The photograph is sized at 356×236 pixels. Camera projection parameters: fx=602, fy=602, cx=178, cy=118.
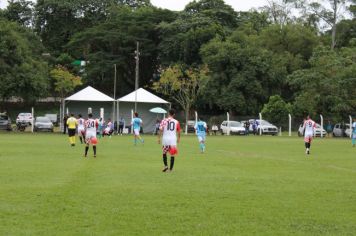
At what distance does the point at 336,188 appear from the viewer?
14234 mm

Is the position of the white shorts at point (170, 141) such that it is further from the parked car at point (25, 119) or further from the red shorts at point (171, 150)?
the parked car at point (25, 119)

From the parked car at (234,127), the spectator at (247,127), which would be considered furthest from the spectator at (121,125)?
the spectator at (247,127)

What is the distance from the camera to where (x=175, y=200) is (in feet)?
38.9

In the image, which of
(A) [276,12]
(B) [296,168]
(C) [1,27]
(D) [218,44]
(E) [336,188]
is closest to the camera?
(E) [336,188]

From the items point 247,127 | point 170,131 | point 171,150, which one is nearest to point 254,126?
point 247,127

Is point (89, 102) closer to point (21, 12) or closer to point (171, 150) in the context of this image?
point (21, 12)

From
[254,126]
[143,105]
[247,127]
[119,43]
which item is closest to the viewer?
[247,127]

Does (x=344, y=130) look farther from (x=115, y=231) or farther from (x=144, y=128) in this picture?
(x=115, y=231)

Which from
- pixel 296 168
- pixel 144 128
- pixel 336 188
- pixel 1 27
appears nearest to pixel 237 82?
pixel 144 128

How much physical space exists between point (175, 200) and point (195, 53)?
61.5 meters

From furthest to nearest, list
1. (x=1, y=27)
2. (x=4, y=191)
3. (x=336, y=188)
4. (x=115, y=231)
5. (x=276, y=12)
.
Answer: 1. (x=276, y=12)
2. (x=1, y=27)
3. (x=336, y=188)
4. (x=4, y=191)
5. (x=115, y=231)

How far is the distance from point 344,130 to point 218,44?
681 inches

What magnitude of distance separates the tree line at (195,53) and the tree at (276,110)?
110mm

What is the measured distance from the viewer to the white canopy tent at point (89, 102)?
5572cm
